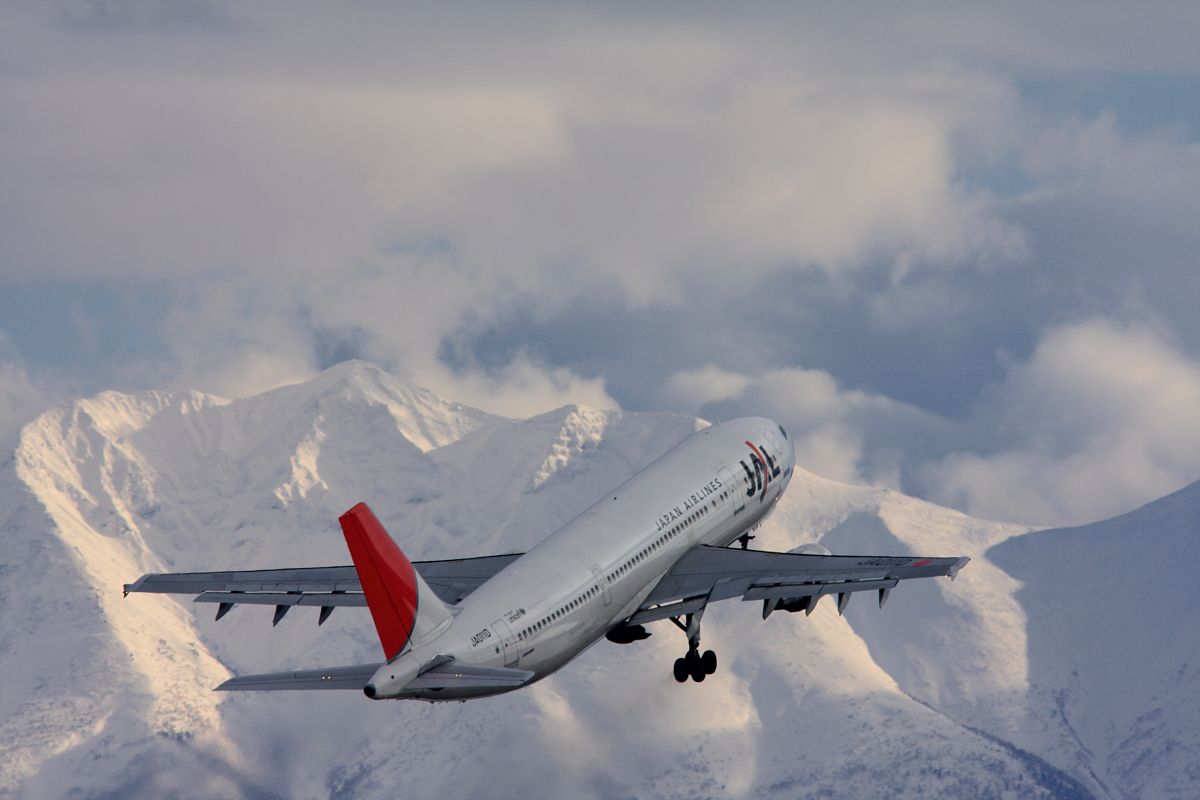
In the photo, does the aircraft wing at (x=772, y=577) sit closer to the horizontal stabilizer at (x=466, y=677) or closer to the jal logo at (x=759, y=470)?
the jal logo at (x=759, y=470)

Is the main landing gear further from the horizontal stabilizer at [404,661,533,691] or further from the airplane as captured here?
the horizontal stabilizer at [404,661,533,691]

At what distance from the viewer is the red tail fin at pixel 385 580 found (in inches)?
2832

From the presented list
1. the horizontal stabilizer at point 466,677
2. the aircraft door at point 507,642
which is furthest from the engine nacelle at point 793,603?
the horizontal stabilizer at point 466,677

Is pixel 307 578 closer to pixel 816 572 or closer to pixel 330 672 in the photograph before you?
pixel 330 672

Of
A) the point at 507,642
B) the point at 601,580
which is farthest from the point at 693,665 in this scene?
the point at 507,642

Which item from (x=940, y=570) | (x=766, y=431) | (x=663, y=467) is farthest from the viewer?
(x=766, y=431)

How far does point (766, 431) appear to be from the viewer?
344ft

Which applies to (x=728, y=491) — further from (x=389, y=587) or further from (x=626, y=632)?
(x=389, y=587)

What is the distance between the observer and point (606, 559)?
276 ft

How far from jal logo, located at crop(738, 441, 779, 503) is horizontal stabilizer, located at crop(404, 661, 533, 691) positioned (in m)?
28.2

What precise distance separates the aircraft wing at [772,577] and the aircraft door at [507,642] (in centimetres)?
1019

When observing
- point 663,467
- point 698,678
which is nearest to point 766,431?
point 663,467

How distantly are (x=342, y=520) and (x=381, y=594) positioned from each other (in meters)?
4.86

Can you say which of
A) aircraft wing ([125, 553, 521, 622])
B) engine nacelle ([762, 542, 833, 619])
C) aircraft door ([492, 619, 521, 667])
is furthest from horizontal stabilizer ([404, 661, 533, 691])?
engine nacelle ([762, 542, 833, 619])
